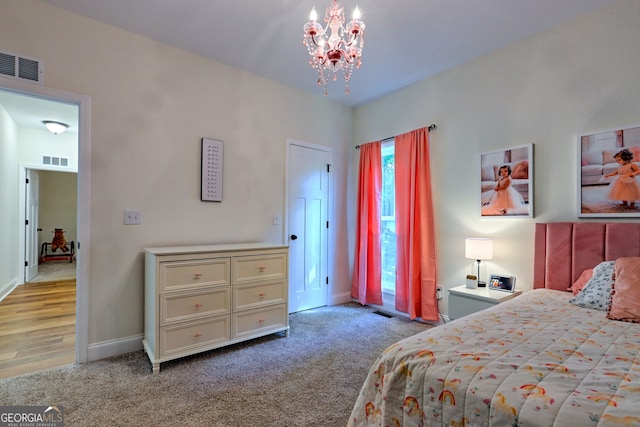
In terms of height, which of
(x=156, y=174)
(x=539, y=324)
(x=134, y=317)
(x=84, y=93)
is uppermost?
(x=84, y=93)

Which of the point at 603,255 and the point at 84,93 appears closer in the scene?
the point at 603,255

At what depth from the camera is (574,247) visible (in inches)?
90.8

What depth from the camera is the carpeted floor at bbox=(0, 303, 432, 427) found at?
68.9 inches

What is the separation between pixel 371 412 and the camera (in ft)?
4.02

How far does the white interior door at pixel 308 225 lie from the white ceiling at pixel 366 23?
110 cm

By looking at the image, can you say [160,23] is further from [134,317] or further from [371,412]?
[371,412]

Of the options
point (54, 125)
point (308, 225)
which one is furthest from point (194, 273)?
point (54, 125)

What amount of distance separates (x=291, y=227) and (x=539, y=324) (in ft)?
8.63

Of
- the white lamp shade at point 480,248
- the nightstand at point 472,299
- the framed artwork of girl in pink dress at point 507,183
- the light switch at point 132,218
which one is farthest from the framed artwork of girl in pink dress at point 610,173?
the light switch at point 132,218

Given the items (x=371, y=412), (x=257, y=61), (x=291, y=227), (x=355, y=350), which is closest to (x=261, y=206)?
(x=291, y=227)

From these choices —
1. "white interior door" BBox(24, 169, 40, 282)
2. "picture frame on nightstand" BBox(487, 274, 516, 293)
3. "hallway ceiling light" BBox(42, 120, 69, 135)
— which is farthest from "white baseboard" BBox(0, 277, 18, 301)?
"picture frame on nightstand" BBox(487, 274, 516, 293)

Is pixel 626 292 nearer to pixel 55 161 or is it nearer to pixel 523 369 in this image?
pixel 523 369

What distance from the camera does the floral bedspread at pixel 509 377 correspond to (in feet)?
2.76

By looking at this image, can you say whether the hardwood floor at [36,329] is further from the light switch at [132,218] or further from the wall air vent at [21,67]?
the wall air vent at [21,67]
